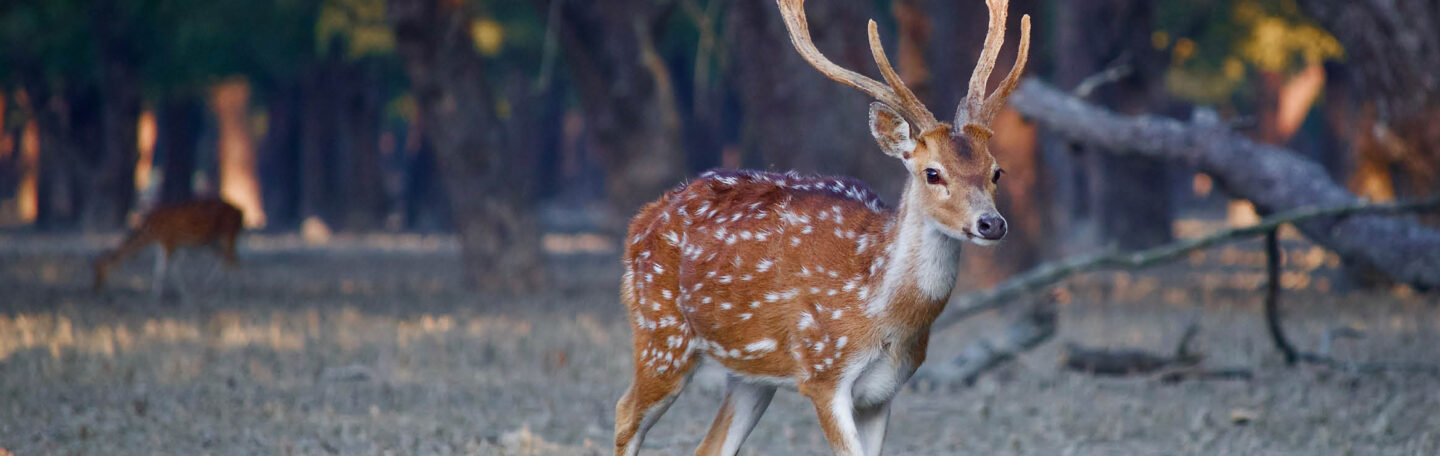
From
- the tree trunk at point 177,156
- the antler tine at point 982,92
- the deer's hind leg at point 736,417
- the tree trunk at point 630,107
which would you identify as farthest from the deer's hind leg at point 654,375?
the tree trunk at point 177,156

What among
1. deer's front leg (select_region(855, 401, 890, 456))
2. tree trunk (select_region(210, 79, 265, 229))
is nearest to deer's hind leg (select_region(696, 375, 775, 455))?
deer's front leg (select_region(855, 401, 890, 456))

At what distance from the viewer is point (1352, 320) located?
13.8 meters

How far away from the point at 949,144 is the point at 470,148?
1127 cm

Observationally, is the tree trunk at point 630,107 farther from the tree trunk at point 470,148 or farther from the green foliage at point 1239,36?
the green foliage at point 1239,36

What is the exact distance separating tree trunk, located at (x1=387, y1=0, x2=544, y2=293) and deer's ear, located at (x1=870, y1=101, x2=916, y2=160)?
10947 millimetres

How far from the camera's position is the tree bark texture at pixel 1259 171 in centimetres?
1008

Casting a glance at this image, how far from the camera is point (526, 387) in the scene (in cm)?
991

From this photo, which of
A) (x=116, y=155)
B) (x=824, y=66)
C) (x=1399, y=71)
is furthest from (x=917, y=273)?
(x=116, y=155)

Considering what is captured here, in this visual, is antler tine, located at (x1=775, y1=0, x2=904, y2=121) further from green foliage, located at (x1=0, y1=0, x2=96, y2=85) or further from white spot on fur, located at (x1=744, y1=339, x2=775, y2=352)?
green foliage, located at (x1=0, y1=0, x2=96, y2=85)

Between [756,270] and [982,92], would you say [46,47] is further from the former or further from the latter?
[982,92]

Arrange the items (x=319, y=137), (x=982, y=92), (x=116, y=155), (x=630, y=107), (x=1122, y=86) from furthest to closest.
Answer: (x=319, y=137)
(x=116, y=155)
(x=1122, y=86)
(x=630, y=107)
(x=982, y=92)

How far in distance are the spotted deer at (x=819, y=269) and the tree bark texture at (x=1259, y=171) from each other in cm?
472

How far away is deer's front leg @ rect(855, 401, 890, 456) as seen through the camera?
6207mm

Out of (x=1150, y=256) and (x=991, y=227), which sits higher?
(x=991, y=227)
